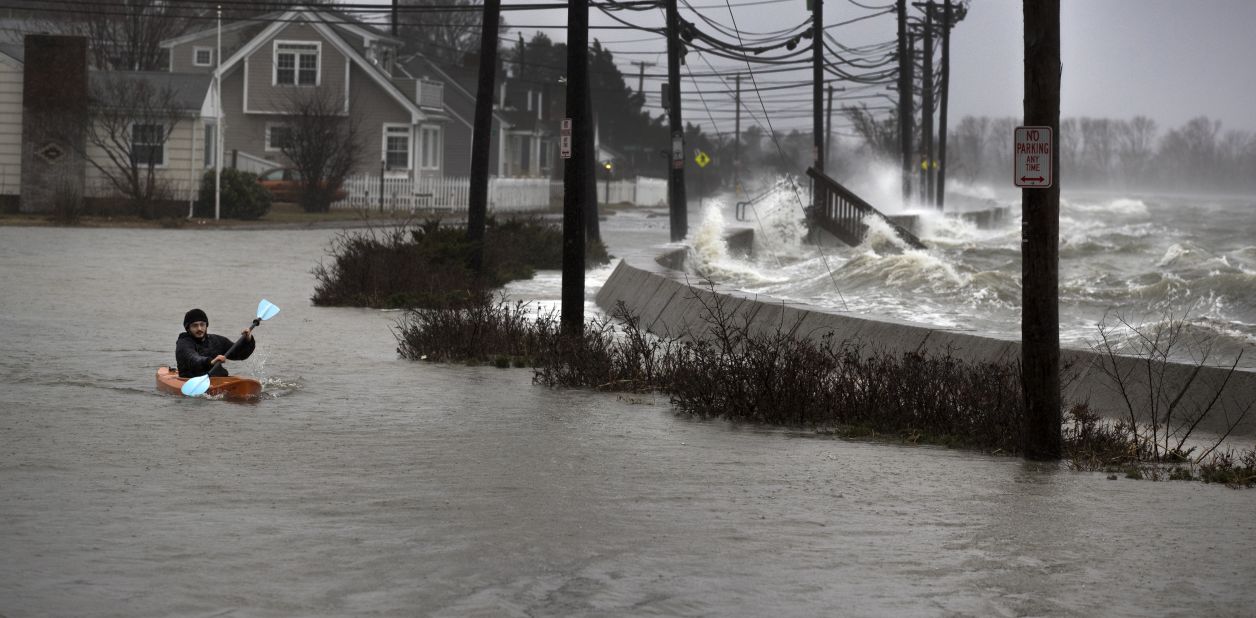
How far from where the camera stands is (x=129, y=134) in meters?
50.3

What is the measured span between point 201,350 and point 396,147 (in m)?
54.3

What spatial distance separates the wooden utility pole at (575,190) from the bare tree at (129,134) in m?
32.7

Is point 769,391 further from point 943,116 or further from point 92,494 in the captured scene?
point 943,116

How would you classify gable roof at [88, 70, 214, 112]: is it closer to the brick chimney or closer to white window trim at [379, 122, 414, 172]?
the brick chimney

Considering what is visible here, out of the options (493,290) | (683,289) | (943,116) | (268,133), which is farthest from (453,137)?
(683,289)

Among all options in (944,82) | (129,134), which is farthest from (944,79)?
(129,134)

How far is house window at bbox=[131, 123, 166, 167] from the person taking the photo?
4731 cm

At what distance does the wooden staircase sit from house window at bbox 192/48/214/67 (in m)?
38.8

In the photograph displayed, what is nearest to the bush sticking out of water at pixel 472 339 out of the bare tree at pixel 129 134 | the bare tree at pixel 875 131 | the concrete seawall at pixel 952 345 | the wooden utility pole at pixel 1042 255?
the concrete seawall at pixel 952 345

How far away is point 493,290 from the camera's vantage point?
24938 millimetres

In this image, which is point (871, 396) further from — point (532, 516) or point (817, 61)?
point (817, 61)

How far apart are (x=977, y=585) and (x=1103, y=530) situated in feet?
5.09

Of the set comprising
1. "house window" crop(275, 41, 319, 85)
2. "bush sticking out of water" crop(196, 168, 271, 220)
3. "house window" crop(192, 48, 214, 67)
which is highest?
"house window" crop(192, 48, 214, 67)

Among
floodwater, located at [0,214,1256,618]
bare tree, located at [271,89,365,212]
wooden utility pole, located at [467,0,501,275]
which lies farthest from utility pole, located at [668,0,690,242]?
floodwater, located at [0,214,1256,618]
